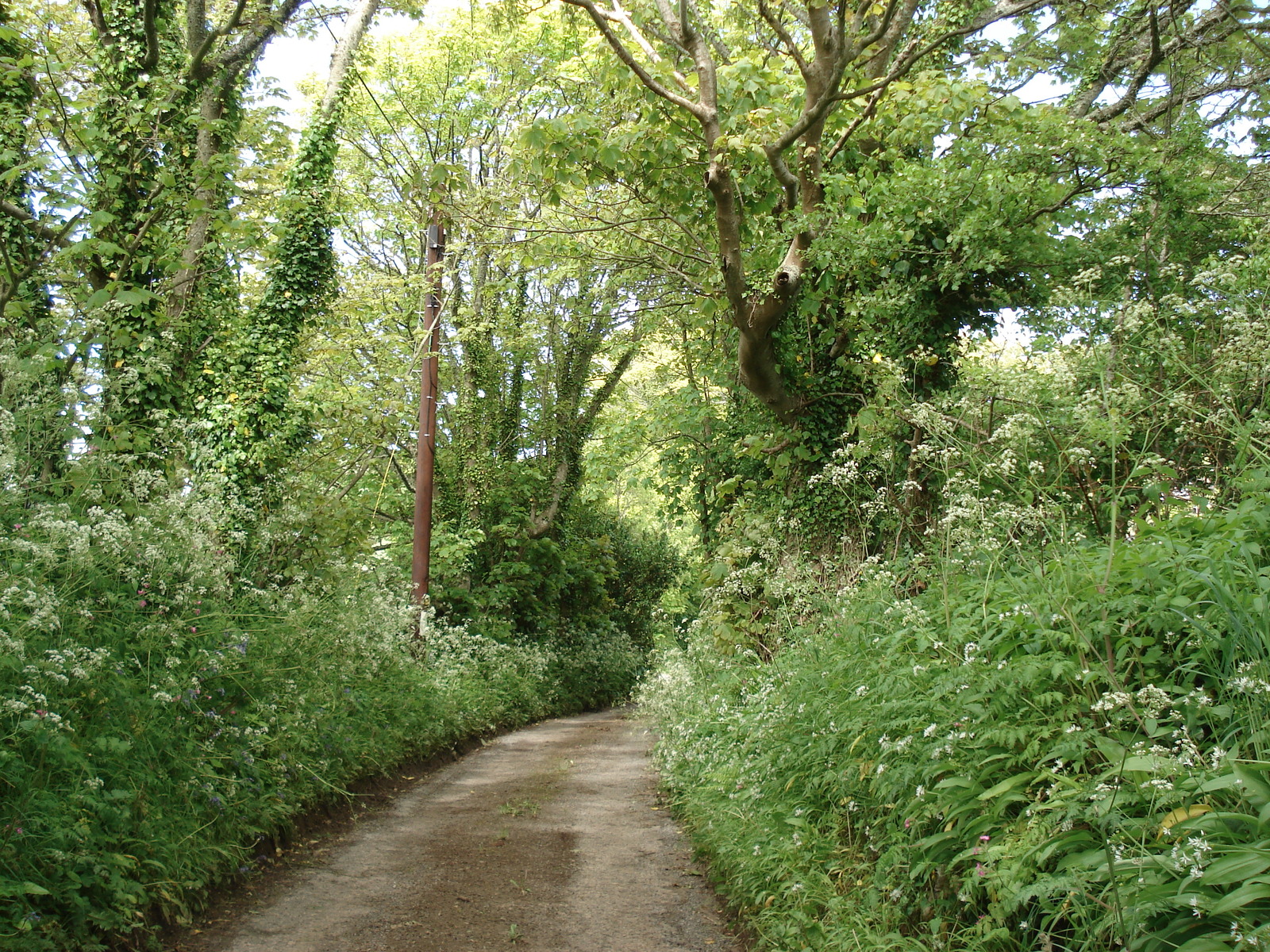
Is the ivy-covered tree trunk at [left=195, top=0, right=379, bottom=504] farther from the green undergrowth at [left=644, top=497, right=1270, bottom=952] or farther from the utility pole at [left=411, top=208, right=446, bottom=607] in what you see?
the green undergrowth at [left=644, top=497, right=1270, bottom=952]

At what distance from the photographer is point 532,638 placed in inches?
818

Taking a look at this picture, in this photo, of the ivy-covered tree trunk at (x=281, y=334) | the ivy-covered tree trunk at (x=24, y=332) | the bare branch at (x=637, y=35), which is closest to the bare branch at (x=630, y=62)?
the bare branch at (x=637, y=35)

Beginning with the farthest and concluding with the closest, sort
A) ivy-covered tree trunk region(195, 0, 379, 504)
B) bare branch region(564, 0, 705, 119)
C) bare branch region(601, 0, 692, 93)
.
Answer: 1. ivy-covered tree trunk region(195, 0, 379, 504)
2. bare branch region(601, 0, 692, 93)
3. bare branch region(564, 0, 705, 119)

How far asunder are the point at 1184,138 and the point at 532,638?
16.0 metres

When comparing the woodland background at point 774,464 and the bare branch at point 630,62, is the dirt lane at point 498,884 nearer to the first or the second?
the woodland background at point 774,464

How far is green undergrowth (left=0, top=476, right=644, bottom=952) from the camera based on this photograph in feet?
13.1

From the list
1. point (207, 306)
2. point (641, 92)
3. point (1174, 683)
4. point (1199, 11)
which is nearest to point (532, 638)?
point (207, 306)

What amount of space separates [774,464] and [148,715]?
21.9 feet

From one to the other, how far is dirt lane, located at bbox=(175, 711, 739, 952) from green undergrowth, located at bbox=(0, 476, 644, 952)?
19.5 inches

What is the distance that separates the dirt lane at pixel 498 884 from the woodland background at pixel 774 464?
457 millimetres

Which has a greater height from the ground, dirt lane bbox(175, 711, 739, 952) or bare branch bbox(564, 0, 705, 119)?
bare branch bbox(564, 0, 705, 119)

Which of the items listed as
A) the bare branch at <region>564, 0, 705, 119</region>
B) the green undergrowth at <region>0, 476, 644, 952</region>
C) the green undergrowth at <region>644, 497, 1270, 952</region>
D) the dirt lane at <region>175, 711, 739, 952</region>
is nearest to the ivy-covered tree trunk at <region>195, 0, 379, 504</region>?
the green undergrowth at <region>0, 476, 644, 952</region>

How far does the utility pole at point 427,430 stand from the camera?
14086mm

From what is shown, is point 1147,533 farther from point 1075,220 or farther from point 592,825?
point 1075,220
